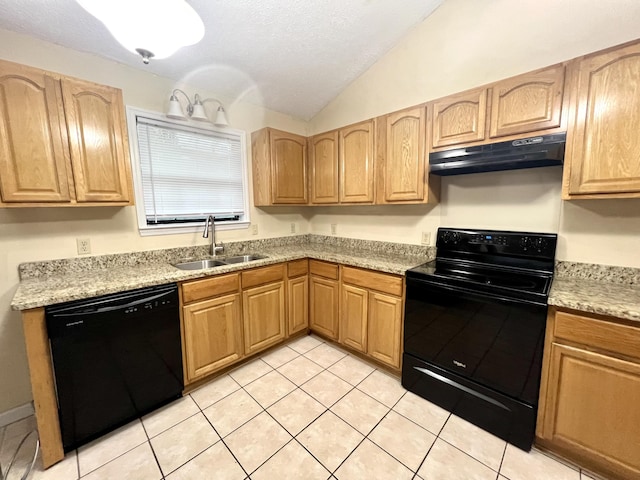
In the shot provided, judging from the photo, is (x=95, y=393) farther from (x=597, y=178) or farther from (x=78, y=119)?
(x=597, y=178)

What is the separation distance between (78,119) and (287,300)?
199 cm

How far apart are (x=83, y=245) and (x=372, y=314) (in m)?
2.24

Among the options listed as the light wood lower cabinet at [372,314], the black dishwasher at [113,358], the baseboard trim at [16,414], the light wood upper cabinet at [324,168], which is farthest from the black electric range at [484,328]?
the baseboard trim at [16,414]

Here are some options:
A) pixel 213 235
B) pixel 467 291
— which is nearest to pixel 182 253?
pixel 213 235

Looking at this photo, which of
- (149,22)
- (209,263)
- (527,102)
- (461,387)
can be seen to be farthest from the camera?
(209,263)

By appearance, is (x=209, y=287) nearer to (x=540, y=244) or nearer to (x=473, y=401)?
(x=473, y=401)

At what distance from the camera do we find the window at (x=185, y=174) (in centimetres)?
222

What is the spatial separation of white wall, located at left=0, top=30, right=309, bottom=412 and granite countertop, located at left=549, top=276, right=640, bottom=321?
2803 mm

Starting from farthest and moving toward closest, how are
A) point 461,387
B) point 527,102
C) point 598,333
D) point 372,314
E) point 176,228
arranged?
point 176,228
point 372,314
point 461,387
point 527,102
point 598,333

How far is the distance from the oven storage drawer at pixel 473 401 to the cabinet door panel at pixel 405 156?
1295 millimetres

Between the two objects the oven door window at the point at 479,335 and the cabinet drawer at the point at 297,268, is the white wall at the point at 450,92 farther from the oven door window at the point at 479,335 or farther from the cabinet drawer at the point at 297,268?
the cabinet drawer at the point at 297,268

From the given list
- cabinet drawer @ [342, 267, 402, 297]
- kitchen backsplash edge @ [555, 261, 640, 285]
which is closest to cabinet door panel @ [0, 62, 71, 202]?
cabinet drawer @ [342, 267, 402, 297]

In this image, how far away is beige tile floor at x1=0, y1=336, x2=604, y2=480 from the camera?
144 centimetres

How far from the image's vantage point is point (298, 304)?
8.94 ft
